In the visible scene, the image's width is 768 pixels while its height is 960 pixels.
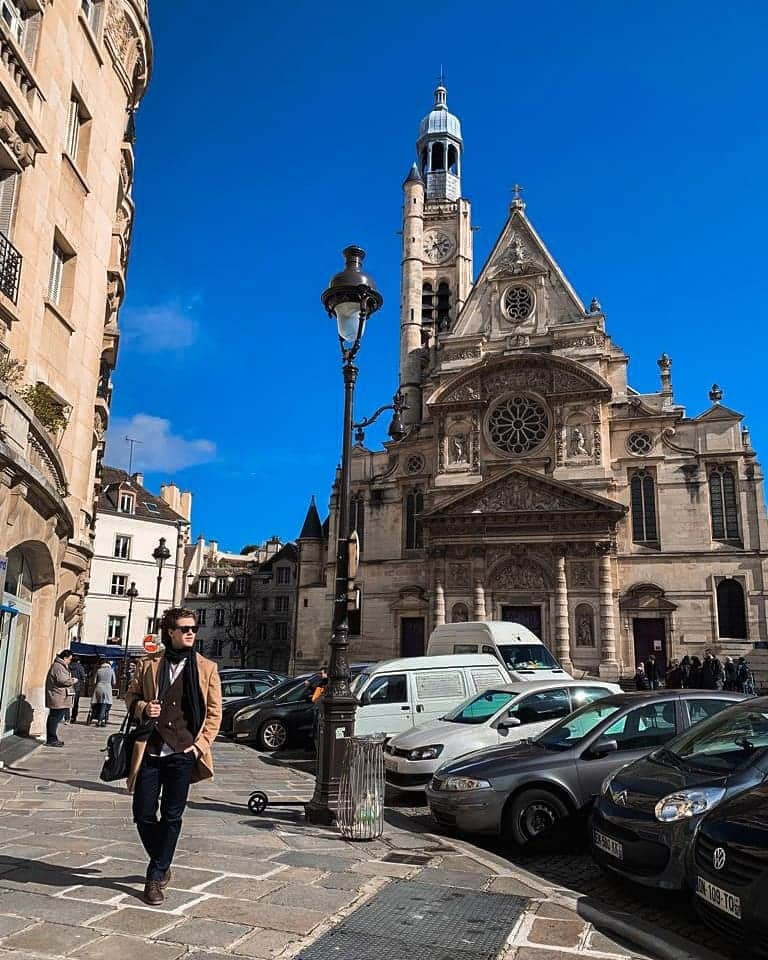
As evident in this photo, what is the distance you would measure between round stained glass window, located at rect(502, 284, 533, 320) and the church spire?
12.4 meters

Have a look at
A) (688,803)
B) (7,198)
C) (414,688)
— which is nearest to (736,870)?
(688,803)

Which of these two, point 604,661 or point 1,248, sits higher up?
point 1,248

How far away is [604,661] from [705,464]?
355 inches

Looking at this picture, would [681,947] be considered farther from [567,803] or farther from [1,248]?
[1,248]

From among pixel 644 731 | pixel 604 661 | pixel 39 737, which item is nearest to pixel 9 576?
pixel 39 737

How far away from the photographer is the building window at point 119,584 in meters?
42.3

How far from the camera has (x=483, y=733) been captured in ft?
34.6

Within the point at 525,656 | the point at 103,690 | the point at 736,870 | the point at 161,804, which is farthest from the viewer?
the point at 525,656

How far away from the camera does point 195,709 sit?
5.16 metres

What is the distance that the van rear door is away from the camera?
1348 cm

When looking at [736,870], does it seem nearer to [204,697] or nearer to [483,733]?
[204,697]

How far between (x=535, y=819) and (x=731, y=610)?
82.5ft

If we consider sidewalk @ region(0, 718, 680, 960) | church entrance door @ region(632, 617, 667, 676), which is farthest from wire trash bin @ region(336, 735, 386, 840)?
church entrance door @ region(632, 617, 667, 676)

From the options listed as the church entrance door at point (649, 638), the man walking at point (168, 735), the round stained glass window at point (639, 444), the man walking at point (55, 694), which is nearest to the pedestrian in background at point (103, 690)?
the man walking at point (55, 694)
